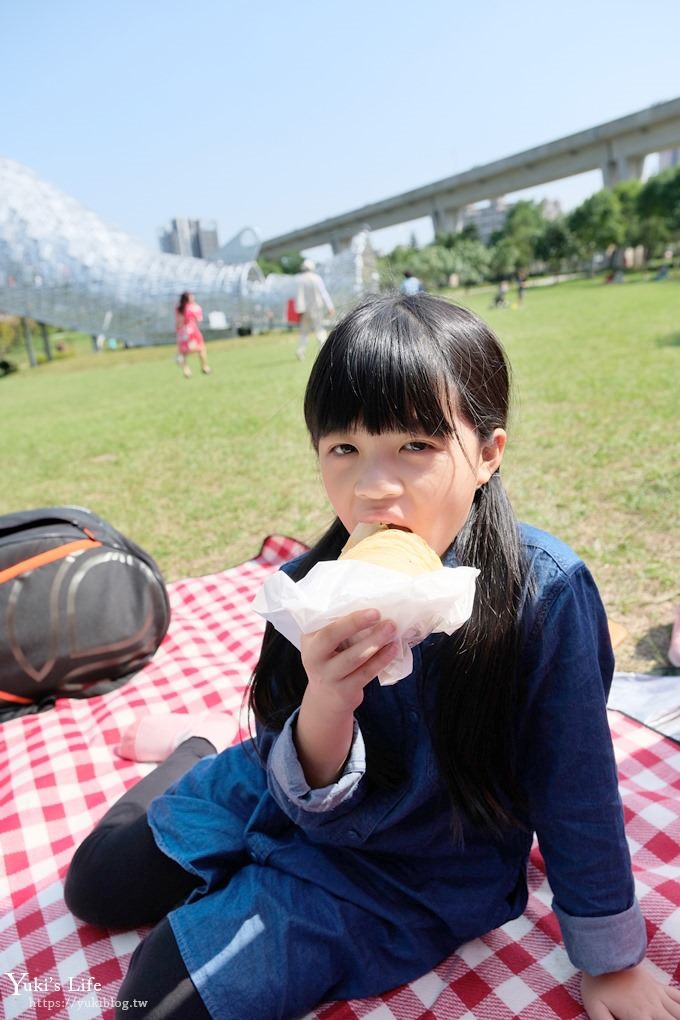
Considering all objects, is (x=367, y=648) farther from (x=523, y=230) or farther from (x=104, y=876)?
(x=523, y=230)

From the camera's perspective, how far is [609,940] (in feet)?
4.59

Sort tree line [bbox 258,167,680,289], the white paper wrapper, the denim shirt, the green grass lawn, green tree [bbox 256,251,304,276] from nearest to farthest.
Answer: the white paper wrapper
the denim shirt
the green grass lawn
tree line [bbox 258,167,680,289]
green tree [bbox 256,251,304,276]

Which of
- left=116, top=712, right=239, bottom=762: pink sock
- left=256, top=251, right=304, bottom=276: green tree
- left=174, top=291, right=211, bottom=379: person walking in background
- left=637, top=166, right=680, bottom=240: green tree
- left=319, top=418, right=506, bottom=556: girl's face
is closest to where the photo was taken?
left=319, top=418, right=506, bottom=556: girl's face

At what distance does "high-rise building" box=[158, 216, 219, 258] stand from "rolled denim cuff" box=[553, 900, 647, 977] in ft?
299

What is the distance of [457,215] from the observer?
6619cm

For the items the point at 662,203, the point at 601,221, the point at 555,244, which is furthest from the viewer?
the point at 555,244

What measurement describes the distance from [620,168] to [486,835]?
194 feet

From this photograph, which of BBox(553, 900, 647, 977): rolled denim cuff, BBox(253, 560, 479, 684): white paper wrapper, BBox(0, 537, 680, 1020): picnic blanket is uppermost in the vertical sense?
BBox(253, 560, 479, 684): white paper wrapper

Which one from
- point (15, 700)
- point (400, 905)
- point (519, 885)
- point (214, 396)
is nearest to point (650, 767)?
point (519, 885)

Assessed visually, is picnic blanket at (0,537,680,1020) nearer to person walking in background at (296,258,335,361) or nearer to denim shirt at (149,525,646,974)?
denim shirt at (149,525,646,974)

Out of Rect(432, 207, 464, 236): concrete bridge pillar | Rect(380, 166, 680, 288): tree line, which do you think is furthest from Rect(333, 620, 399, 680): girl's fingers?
Rect(432, 207, 464, 236): concrete bridge pillar

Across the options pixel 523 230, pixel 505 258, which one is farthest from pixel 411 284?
pixel 523 230

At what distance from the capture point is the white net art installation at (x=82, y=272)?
64.6 feet

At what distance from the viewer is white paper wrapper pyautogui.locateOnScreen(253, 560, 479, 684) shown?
106 cm
